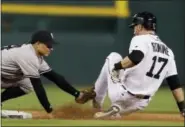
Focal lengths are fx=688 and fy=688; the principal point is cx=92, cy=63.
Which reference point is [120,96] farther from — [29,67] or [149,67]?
[29,67]

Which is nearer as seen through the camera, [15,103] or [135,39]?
[135,39]

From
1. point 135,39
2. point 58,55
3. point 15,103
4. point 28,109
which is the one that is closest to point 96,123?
point 135,39

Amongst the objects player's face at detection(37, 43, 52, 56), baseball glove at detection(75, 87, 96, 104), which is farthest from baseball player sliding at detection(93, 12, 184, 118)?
player's face at detection(37, 43, 52, 56)

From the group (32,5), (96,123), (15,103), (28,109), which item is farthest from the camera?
(32,5)

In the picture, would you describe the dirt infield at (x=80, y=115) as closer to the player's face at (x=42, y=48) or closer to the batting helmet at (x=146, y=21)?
the player's face at (x=42, y=48)

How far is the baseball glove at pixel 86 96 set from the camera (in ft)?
25.8

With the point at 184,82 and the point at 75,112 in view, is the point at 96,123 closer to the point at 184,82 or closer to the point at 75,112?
the point at 75,112

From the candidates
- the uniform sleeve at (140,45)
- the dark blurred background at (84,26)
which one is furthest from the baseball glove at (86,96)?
the dark blurred background at (84,26)

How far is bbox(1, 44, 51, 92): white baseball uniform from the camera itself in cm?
723

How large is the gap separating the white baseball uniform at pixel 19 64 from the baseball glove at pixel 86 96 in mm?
606

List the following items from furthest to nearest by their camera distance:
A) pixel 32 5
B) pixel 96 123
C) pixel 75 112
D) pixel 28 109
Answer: pixel 32 5 < pixel 28 109 < pixel 75 112 < pixel 96 123

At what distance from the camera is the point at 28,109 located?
914 centimetres

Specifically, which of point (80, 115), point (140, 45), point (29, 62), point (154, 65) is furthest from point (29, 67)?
point (154, 65)

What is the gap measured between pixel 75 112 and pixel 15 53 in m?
A: 1.24
